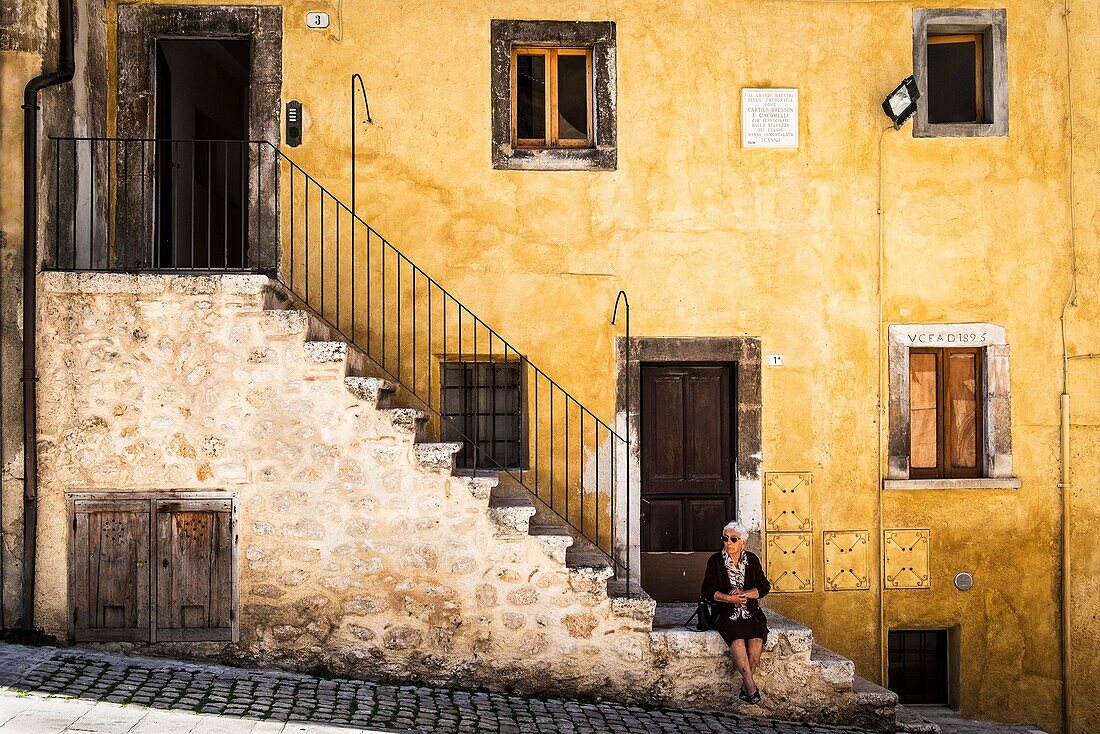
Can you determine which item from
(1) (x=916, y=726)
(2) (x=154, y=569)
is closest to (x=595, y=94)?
(2) (x=154, y=569)

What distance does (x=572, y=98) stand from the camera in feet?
29.0

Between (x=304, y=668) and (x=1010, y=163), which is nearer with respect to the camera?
(x=304, y=668)

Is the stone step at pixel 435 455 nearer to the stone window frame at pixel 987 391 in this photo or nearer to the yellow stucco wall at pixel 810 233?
the yellow stucco wall at pixel 810 233

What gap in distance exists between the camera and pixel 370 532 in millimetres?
7277

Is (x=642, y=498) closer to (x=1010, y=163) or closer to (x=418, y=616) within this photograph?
(x=418, y=616)

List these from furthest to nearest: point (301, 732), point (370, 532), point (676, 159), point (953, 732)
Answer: point (676, 159) → point (953, 732) → point (370, 532) → point (301, 732)

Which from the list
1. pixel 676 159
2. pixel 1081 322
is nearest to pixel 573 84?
pixel 676 159

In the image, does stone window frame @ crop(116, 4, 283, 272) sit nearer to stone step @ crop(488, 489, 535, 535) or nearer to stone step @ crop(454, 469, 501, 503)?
stone step @ crop(454, 469, 501, 503)

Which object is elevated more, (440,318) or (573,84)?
(573,84)

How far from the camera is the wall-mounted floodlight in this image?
27.6ft

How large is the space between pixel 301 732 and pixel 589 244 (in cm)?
471

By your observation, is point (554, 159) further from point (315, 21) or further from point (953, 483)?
point (953, 483)

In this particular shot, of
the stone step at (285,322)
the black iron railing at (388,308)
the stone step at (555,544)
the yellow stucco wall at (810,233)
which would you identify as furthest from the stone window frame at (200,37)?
the stone step at (555,544)

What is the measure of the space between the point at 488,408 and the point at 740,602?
2.88 meters
